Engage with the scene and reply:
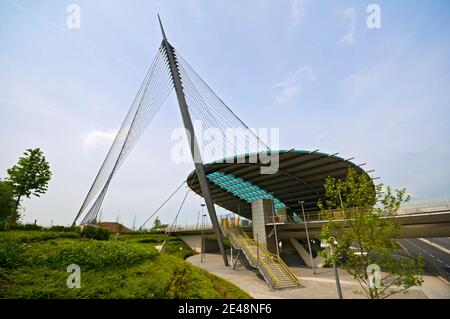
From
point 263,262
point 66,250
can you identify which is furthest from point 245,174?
point 66,250

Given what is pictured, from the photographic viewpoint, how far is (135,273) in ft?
23.7

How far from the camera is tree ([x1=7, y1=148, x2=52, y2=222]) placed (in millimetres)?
25547

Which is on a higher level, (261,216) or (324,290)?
(261,216)

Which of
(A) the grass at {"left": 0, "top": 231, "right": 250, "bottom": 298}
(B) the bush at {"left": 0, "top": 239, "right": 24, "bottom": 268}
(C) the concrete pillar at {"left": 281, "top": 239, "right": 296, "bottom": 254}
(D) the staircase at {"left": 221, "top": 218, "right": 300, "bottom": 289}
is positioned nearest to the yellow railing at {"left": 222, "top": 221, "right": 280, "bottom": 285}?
(D) the staircase at {"left": 221, "top": 218, "right": 300, "bottom": 289}

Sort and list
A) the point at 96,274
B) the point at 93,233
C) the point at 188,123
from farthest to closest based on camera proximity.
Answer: the point at 188,123
the point at 93,233
the point at 96,274

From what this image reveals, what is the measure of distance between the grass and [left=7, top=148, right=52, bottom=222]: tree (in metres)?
23.7

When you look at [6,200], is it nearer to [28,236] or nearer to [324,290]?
[28,236]

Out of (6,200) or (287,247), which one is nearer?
(6,200)

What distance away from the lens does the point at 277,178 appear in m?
31.1

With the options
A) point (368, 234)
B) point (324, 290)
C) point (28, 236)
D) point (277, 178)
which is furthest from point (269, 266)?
point (28, 236)

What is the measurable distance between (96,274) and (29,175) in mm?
28541

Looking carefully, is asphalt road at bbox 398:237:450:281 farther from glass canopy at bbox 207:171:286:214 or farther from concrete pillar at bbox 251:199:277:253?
glass canopy at bbox 207:171:286:214
